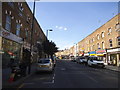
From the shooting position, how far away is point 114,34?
28.0 meters

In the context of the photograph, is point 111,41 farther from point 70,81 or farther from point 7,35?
point 70,81

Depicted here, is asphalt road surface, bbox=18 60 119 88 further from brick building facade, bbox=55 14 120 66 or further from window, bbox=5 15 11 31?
brick building facade, bbox=55 14 120 66

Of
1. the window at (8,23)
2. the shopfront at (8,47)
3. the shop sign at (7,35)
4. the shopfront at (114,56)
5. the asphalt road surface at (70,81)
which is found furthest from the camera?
the shopfront at (114,56)

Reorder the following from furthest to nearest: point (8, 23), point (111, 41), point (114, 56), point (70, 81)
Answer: point (111, 41) < point (114, 56) < point (8, 23) < point (70, 81)

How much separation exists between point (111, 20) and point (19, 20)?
20.6m

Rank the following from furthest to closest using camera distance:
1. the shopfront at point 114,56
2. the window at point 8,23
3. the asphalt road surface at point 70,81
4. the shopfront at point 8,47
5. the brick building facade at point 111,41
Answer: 1. the brick building facade at point 111,41
2. the shopfront at point 114,56
3. the window at point 8,23
4. the shopfront at point 8,47
5. the asphalt road surface at point 70,81

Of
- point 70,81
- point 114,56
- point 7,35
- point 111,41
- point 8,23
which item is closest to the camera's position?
point 70,81

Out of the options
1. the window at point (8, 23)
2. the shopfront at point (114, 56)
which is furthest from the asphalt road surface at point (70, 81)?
the shopfront at point (114, 56)

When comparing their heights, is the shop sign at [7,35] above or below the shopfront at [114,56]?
above

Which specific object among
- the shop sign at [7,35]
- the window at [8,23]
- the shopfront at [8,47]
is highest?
the window at [8,23]

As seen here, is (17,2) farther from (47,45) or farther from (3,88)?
(47,45)

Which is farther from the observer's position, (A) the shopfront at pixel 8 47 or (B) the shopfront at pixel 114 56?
(B) the shopfront at pixel 114 56

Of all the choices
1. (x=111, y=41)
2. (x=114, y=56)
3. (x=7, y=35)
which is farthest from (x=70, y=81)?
(x=111, y=41)

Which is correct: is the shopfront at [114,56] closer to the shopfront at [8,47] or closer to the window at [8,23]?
the shopfront at [8,47]
